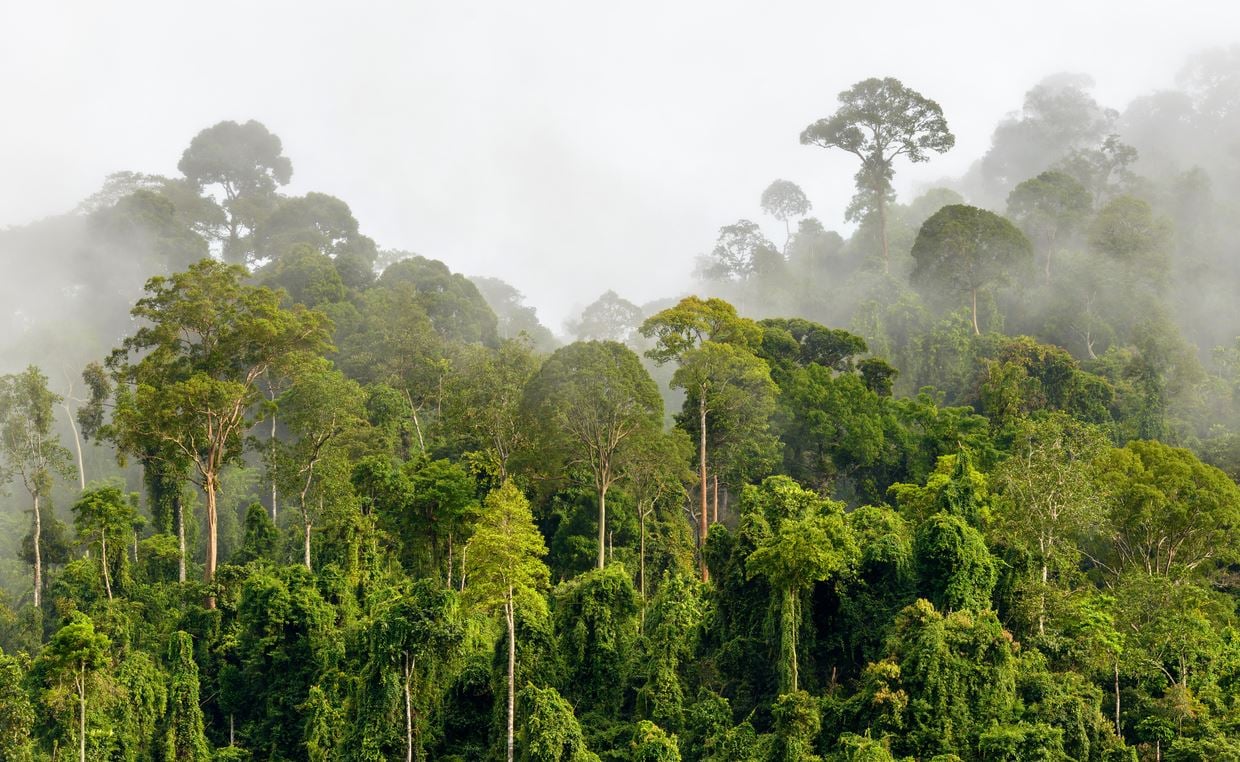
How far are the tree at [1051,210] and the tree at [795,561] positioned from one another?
4437 cm

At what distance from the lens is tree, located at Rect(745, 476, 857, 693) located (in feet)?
105

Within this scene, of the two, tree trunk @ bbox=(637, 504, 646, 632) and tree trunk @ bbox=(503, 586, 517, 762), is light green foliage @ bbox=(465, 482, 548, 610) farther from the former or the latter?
tree trunk @ bbox=(637, 504, 646, 632)

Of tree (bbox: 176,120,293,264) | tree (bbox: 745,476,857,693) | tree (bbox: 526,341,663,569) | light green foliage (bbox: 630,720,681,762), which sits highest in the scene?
tree (bbox: 176,120,293,264)

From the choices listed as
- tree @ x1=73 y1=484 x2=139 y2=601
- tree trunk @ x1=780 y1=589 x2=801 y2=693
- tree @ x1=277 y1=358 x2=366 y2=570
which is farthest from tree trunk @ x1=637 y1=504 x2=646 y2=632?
tree @ x1=73 y1=484 x2=139 y2=601

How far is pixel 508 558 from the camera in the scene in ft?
102

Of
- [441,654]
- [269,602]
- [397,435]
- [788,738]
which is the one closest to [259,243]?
[397,435]

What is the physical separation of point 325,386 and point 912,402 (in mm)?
25788

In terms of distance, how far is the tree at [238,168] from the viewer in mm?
88938

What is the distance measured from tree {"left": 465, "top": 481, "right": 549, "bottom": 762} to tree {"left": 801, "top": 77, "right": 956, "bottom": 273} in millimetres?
45435

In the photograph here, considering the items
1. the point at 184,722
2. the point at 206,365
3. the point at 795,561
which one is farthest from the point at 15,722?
the point at 795,561

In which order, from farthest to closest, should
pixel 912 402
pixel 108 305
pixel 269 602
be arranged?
pixel 108 305
pixel 912 402
pixel 269 602

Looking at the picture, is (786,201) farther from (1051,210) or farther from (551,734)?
(551,734)

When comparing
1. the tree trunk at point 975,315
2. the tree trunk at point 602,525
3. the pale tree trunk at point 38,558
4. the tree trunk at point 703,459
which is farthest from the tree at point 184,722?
the tree trunk at point 975,315

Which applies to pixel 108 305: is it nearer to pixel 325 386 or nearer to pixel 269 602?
pixel 325 386
